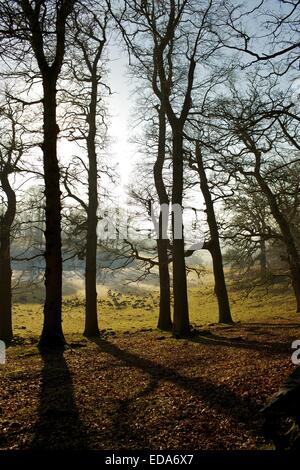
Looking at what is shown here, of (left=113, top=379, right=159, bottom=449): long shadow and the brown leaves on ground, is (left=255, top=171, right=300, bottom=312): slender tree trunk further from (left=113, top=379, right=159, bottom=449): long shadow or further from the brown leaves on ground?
(left=113, top=379, right=159, bottom=449): long shadow

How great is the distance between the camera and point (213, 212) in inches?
819

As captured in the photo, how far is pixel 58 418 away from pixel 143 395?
152 centimetres

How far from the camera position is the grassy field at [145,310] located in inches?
995

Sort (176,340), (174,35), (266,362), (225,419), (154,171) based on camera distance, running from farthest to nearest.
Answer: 1. (154,171)
2. (174,35)
3. (176,340)
4. (266,362)
5. (225,419)

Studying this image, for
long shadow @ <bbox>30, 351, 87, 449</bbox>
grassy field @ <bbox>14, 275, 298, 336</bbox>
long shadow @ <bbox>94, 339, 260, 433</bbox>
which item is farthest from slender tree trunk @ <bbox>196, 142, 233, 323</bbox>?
long shadow @ <bbox>30, 351, 87, 449</bbox>

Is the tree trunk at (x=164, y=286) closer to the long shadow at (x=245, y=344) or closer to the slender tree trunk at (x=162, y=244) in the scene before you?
the slender tree trunk at (x=162, y=244)

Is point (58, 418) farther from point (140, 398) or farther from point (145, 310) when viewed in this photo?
point (145, 310)

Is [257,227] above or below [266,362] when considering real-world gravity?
above

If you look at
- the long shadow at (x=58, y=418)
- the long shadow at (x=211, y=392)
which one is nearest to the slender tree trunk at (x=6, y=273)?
the long shadow at (x=211, y=392)

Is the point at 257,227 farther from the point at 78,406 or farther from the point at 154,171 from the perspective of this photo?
the point at 78,406

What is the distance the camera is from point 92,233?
17.3 m

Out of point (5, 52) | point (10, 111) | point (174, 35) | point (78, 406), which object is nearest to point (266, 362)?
point (78, 406)

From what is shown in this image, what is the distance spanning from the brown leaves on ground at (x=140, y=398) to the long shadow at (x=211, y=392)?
14 millimetres
